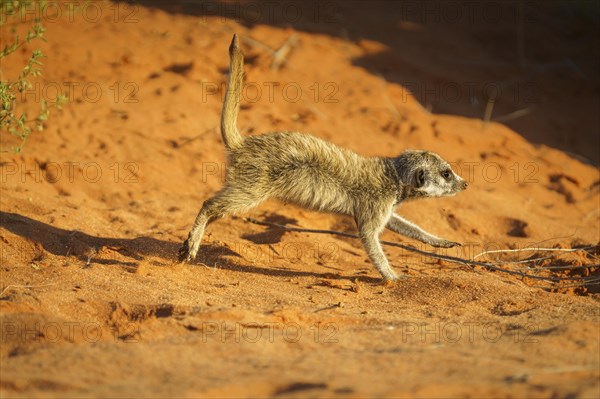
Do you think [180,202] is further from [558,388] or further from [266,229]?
[558,388]

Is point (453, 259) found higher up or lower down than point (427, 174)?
lower down

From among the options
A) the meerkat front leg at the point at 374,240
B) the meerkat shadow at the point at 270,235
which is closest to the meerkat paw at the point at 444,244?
the meerkat front leg at the point at 374,240

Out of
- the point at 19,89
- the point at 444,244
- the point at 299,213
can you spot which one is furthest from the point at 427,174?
the point at 19,89

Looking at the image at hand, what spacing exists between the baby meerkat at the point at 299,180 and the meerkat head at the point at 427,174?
0.5 inches

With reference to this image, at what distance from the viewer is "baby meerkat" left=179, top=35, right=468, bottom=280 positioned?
19.7ft

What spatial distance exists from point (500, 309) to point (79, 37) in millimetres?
7802

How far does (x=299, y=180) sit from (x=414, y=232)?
1332 mm

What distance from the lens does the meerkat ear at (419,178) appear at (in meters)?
6.39

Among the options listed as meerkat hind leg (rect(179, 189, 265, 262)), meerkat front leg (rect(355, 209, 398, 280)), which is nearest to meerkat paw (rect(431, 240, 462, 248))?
meerkat front leg (rect(355, 209, 398, 280))

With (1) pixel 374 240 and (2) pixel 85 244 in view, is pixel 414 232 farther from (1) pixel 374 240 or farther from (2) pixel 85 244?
(2) pixel 85 244

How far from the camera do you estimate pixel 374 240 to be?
20.0 ft

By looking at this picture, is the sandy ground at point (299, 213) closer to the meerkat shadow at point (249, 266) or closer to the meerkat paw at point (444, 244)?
the meerkat shadow at point (249, 266)

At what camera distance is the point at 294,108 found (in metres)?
9.48

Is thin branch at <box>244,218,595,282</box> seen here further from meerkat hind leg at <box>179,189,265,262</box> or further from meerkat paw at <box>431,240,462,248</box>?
meerkat hind leg at <box>179,189,265,262</box>
